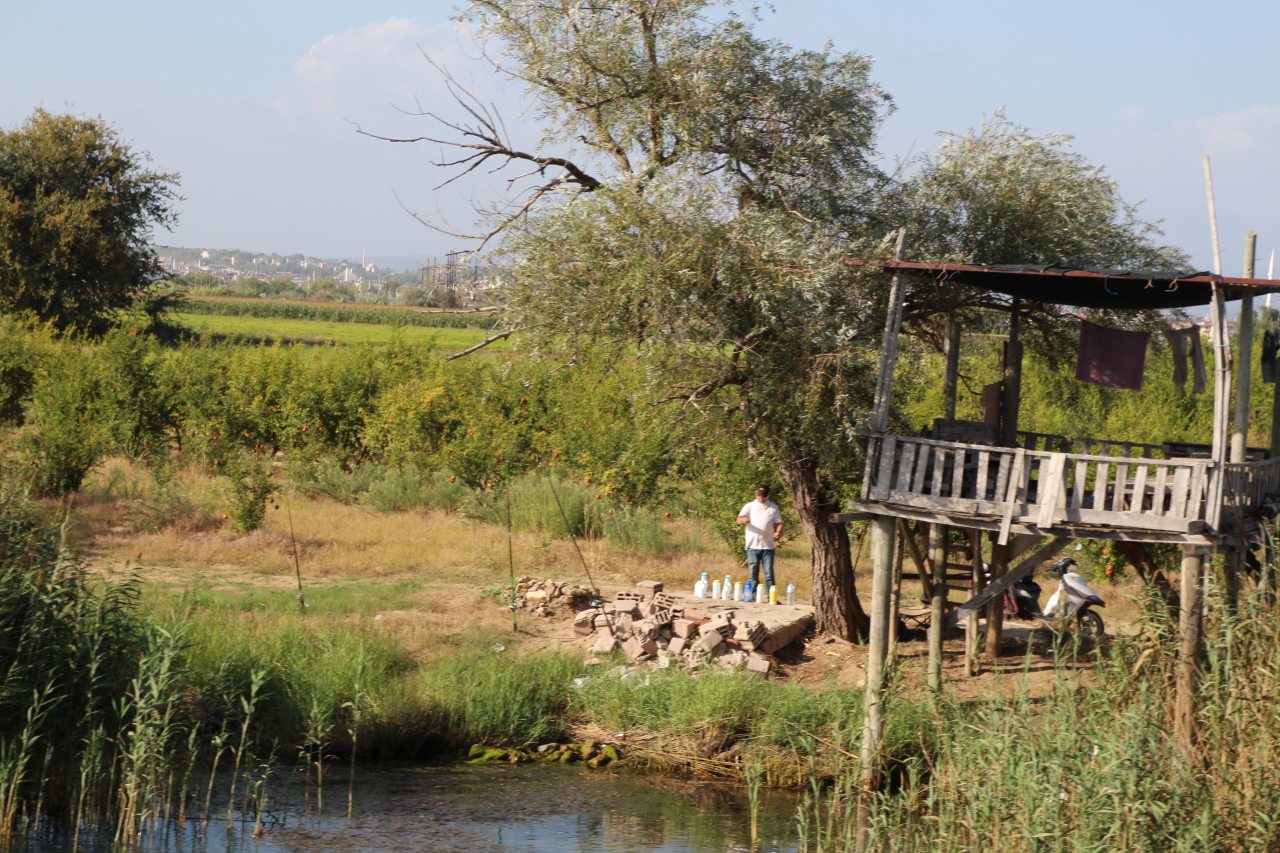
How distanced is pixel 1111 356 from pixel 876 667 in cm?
418

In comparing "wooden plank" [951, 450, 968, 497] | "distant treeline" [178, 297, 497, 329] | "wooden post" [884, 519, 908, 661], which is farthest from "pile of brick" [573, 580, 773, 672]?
"distant treeline" [178, 297, 497, 329]

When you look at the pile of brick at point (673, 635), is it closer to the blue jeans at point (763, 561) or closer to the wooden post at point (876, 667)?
the blue jeans at point (763, 561)

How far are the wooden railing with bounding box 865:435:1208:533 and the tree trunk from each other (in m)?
2.97

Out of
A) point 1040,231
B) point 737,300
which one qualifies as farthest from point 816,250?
point 1040,231

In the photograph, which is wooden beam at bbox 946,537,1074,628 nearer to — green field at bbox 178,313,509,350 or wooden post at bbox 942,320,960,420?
wooden post at bbox 942,320,960,420

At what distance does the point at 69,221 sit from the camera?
1432 inches

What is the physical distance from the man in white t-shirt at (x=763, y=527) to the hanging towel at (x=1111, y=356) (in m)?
4.60

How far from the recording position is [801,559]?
64.7 ft

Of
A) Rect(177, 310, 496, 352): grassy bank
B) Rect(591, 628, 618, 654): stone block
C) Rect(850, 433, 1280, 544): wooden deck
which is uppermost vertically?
Rect(177, 310, 496, 352): grassy bank

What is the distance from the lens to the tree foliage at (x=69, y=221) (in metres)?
36.2

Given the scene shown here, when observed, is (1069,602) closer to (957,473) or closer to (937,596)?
(937,596)

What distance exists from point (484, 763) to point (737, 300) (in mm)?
5179

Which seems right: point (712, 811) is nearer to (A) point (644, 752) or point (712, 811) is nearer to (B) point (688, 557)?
(A) point (644, 752)

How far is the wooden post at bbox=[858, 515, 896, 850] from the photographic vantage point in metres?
10.8
